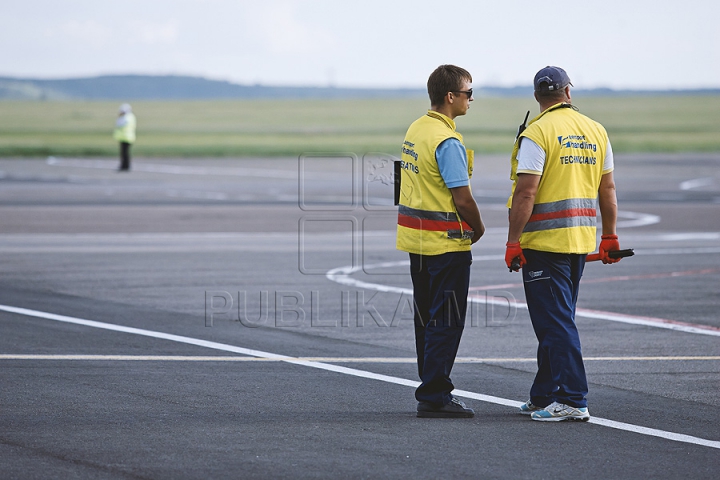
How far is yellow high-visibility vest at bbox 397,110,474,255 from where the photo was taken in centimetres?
622

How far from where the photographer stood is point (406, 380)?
728cm

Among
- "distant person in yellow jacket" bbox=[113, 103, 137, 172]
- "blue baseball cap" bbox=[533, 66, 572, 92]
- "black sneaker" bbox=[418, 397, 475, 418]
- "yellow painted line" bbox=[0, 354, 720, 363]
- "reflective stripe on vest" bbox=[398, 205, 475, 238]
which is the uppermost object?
"distant person in yellow jacket" bbox=[113, 103, 137, 172]

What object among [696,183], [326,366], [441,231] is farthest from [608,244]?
[696,183]

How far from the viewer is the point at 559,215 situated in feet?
20.4

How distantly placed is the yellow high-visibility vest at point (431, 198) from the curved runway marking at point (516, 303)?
3.91 m

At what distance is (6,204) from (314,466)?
738 inches

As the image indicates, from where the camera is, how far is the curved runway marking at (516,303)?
30.7 feet

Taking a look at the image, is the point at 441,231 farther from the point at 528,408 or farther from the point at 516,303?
the point at 516,303

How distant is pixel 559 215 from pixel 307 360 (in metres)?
2.59

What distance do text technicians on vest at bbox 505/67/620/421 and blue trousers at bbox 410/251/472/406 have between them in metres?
0.34

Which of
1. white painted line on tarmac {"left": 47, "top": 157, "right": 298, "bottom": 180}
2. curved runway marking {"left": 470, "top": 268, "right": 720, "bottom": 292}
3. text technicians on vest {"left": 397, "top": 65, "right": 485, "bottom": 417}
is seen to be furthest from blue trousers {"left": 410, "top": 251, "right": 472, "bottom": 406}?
white painted line on tarmac {"left": 47, "top": 157, "right": 298, "bottom": 180}

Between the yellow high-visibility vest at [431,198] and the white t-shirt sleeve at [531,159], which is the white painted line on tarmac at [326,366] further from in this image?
the white t-shirt sleeve at [531,159]

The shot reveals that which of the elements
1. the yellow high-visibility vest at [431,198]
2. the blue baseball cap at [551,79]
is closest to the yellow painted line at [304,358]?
the yellow high-visibility vest at [431,198]

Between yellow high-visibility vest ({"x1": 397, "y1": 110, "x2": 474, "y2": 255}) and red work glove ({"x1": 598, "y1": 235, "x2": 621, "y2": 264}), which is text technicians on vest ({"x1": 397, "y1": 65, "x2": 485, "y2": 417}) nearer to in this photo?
yellow high-visibility vest ({"x1": 397, "y1": 110, "x2": 474, "y2": 255})
